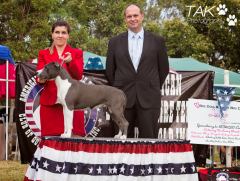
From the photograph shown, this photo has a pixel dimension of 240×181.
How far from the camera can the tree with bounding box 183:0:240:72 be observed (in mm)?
20266

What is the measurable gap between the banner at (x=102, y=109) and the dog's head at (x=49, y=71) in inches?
107

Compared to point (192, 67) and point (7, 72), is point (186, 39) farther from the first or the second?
point (7, 72)

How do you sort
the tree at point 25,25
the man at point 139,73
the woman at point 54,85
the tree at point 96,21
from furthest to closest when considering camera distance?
1. the tree at point 96,21
2. the tree at point 25,25
3. the man at point 139,73
4. the woman at point 54,85

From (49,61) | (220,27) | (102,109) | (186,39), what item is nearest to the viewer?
(49,61)

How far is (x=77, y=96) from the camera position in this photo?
3387mm

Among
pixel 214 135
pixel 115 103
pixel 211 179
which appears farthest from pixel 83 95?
pixel 214 135

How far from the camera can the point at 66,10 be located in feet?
83.4

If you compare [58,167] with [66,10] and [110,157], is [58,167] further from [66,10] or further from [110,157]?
[66,10]

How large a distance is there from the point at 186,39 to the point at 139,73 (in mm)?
18292

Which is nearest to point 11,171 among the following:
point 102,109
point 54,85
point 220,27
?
point 102,109

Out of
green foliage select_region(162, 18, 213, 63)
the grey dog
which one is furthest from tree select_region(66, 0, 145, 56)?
the grey dog

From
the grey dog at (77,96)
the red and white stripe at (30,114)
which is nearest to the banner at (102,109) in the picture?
the red and white stripe at (30,114)

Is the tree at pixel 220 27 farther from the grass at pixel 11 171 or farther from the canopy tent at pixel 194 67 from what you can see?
the grass at pixel 11 171

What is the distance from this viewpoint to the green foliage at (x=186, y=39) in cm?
2061
